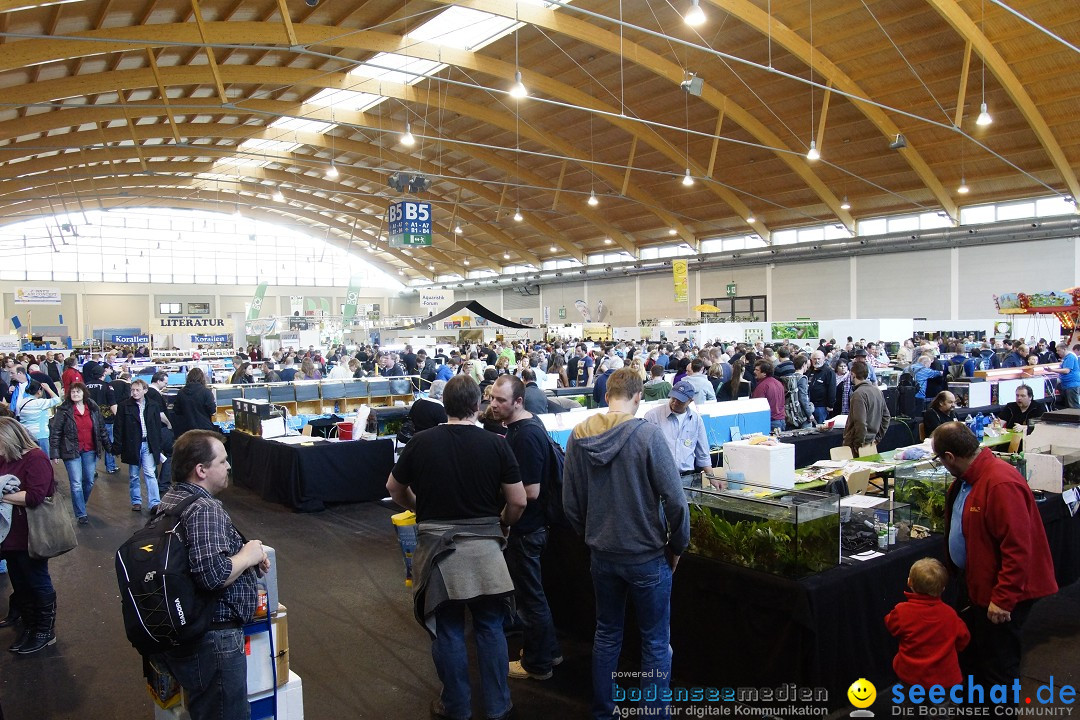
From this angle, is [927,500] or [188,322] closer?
[927,500]

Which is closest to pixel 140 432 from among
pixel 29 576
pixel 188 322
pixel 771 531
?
pixel 29 576

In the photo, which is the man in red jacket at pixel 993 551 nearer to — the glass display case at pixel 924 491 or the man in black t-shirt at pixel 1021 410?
the glass display case at pixel 924 491

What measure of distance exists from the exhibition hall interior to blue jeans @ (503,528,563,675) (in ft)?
0.09

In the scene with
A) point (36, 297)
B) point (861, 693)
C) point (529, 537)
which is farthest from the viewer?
point (36, 297)

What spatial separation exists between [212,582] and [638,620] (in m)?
1.46

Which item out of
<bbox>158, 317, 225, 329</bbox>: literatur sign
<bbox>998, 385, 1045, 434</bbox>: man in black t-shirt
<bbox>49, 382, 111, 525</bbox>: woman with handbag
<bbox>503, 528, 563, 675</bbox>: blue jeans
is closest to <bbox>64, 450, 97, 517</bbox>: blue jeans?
<bbox>49, 382, 111, 525</bbox>: woman with handbag

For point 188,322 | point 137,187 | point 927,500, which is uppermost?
point 137,187

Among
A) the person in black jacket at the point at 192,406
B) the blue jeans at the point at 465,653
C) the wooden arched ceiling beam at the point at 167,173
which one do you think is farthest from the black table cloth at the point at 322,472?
the wooden arched ceiling beam at the point at 167,173

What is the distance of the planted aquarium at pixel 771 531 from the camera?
113 inches

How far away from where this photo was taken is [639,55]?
1482cm

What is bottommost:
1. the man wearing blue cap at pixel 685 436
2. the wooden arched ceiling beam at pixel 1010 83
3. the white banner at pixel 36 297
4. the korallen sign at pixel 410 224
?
the man wearing blue cap at pixel 685 436

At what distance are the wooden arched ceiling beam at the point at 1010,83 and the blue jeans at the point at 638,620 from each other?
43.4 ft

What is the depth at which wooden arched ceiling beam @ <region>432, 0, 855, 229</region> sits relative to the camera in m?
13.0

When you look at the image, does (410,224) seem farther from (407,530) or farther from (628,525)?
(628,525)
